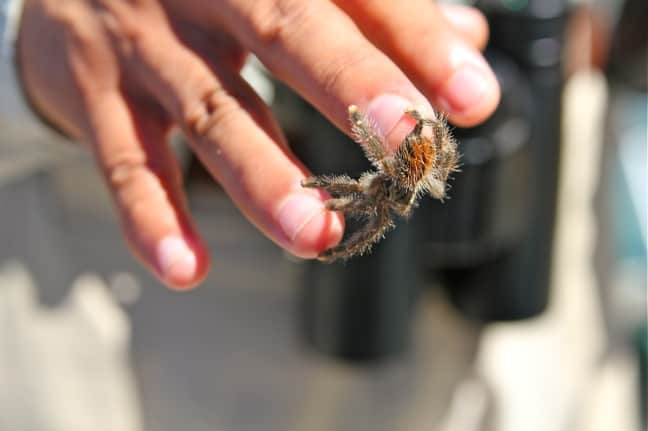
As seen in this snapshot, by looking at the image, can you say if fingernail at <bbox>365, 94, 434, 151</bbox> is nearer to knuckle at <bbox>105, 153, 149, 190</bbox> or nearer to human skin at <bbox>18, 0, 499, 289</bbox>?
human skin at <bbox>18, 0, 499, 289</bbox>

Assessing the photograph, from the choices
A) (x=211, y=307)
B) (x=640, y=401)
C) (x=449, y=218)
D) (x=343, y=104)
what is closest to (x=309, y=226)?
(x=343, y=104)

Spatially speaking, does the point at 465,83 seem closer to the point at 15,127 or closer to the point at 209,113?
the point at 209,113

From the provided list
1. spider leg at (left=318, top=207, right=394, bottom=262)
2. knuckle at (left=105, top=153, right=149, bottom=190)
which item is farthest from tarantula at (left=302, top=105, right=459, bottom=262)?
knuckle at (left=105, top=153, right=149, bottom=190)

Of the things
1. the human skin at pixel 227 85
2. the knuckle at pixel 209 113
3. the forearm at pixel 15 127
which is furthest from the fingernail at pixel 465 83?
the forearm at pixel 15 127

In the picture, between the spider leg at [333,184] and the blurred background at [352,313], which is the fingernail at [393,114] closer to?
the spider leg at [333,184]

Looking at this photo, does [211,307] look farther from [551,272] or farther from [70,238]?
[551,272]

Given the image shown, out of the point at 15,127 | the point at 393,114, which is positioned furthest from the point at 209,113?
the point at 15,127
